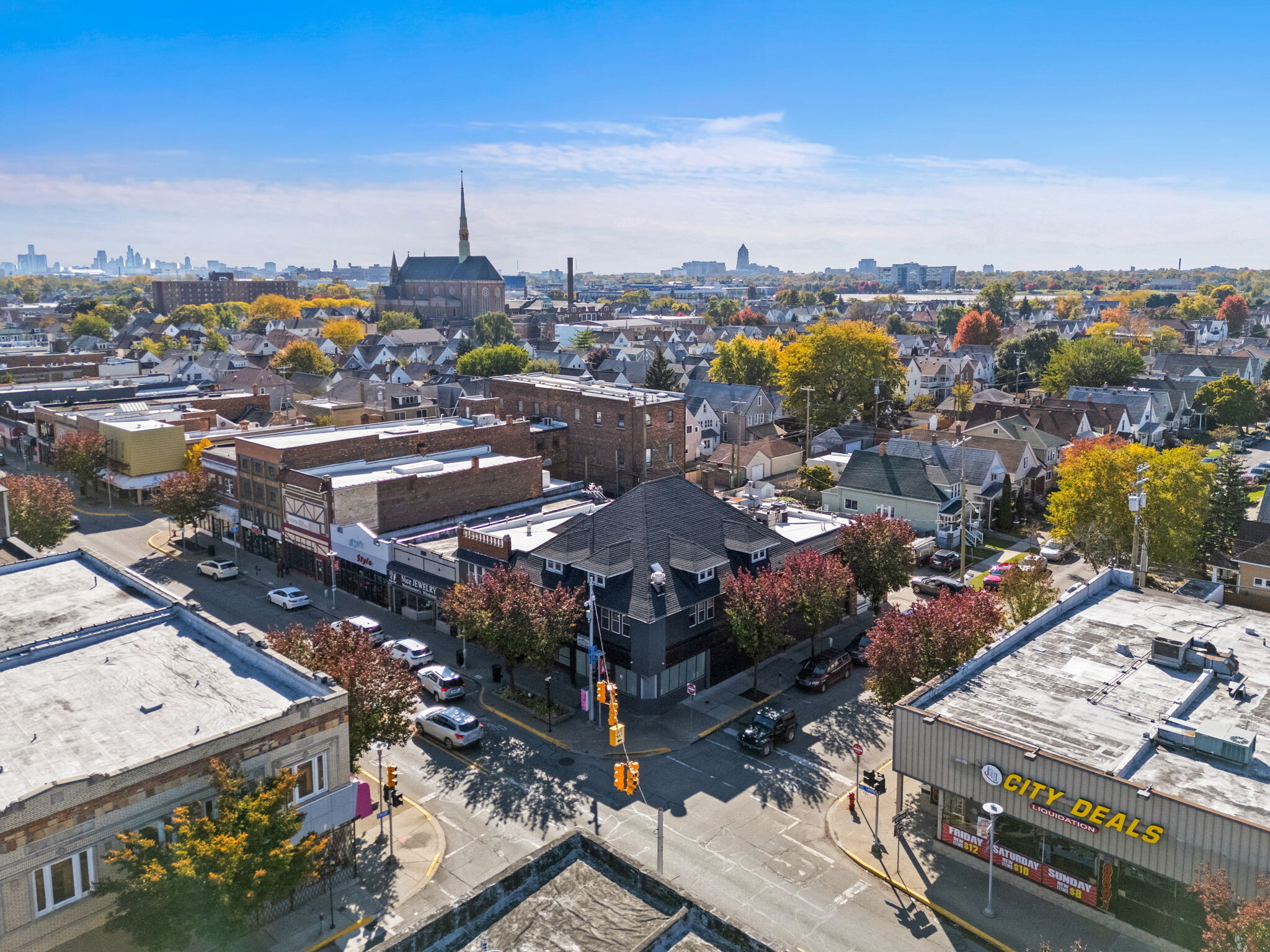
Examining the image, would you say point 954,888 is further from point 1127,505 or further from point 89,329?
point 89,329

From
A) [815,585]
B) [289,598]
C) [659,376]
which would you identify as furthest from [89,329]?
[815,585]

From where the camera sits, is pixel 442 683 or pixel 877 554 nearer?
pixel 442 683

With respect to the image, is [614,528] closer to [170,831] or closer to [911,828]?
[911,828]

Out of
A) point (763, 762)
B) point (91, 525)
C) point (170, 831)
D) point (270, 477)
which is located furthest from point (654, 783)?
point (91, 525)

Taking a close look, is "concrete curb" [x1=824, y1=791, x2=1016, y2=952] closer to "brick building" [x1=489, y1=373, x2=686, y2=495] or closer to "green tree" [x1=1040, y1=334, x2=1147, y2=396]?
"brick building" [x1=489, y1=373, x2=686, y2=495]

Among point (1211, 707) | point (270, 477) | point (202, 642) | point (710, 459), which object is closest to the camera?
point (1211, 707)

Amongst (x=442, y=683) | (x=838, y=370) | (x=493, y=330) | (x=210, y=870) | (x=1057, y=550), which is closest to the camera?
(x=210, y=870)
